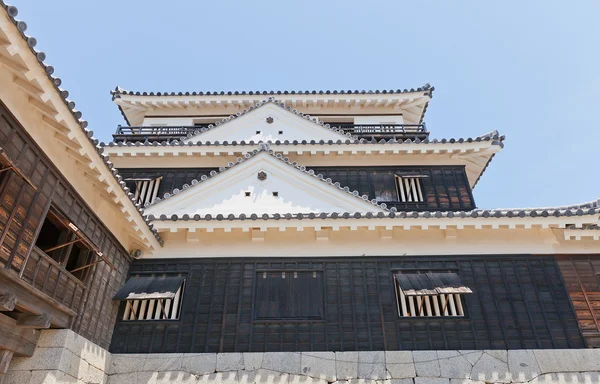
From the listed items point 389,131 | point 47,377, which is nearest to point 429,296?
point 389,131

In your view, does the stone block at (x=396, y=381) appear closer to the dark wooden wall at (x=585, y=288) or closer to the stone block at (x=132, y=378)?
the dark wooden wall at (x=585, y=288)

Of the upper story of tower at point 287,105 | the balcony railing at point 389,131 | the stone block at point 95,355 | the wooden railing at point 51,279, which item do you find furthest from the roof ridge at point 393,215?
the upper story of tower at point 287,105

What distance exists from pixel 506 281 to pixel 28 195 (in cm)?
982

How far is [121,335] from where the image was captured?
8750 mm

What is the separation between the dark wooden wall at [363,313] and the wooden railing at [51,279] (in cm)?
192

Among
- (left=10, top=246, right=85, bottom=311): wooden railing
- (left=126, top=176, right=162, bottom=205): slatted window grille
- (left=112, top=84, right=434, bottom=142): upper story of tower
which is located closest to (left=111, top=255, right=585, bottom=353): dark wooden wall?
(left=10, top=246, right=85, bottom=311): wooden railing

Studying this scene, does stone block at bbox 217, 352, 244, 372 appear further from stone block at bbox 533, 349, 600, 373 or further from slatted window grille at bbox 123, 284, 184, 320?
stone block at bbox 533, 349, 600, 373

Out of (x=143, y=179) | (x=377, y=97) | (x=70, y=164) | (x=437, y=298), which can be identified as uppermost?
(x=377, y=97)

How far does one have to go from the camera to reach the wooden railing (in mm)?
6168

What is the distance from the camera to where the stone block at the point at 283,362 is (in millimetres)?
8234

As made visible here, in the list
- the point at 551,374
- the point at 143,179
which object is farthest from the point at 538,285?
the point at 143,179

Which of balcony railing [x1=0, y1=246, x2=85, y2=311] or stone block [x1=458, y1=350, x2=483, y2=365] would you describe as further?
stone block [x1=458, y1=350, x2=483, y2=365]

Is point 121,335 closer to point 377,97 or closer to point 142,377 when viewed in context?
point 142,377

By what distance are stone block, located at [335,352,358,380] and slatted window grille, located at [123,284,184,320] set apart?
12.1ft
